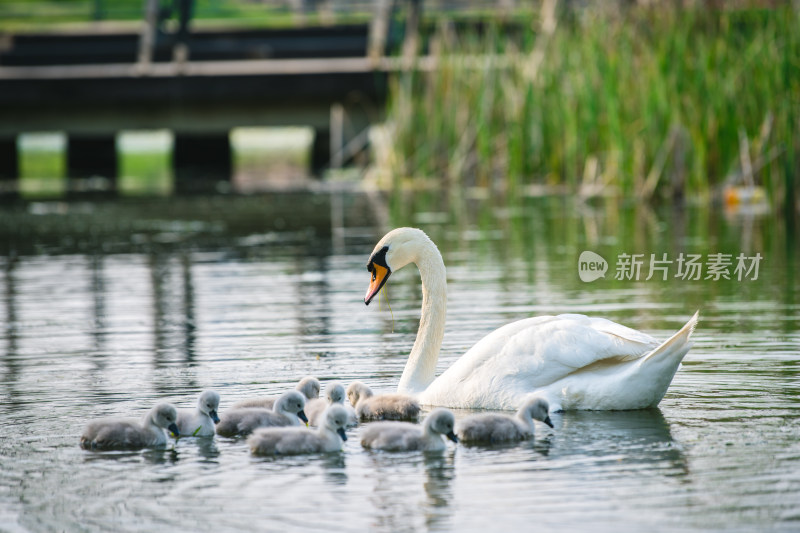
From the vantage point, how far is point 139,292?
1167 cm

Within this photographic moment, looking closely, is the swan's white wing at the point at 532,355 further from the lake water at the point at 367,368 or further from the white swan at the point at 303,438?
the white swan at the point at 303,438

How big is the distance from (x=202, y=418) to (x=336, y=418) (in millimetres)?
728

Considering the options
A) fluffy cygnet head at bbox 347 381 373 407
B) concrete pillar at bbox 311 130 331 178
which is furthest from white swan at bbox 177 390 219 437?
concrete pillar at bbox 311 130 331 178

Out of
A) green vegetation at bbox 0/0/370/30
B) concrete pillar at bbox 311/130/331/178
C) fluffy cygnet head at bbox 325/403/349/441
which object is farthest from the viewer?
green vegetation at bbox 0/0/370/30

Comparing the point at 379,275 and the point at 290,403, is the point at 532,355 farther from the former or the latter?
the point at 290,403

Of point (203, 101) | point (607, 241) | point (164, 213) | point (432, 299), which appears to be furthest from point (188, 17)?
point (432, 299)

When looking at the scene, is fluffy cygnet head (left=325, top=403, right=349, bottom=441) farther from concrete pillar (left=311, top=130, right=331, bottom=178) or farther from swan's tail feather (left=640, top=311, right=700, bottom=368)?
concrete pillar (left=311, top=130, right=331, bottom=178)

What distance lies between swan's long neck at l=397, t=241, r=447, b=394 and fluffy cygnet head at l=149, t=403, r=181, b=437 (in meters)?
1.51

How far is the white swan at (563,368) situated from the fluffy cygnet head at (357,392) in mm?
369

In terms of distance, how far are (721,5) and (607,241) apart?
518 cm

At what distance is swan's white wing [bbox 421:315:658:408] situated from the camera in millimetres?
6523

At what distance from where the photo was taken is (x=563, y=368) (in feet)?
21.6

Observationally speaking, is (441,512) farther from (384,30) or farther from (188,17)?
(188,17)

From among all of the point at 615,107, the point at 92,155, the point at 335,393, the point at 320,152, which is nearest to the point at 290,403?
the point at 335,393
